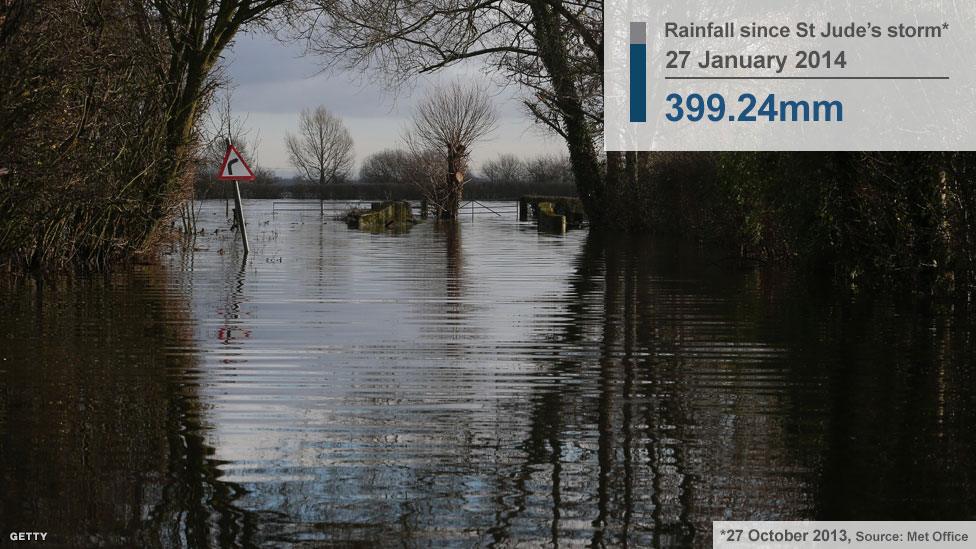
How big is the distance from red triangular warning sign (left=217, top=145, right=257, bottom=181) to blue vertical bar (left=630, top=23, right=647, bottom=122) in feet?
36.5

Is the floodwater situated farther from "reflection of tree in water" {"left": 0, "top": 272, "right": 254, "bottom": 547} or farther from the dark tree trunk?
the dark tree trunk

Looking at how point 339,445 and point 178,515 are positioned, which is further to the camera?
point 339,445

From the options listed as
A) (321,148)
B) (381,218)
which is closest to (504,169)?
(321,148)

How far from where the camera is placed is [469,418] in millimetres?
6258

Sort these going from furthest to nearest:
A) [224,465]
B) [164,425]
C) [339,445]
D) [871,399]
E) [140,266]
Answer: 1. [140,266]
2. [871,399]
3. [164,425]
4. [339,445]
5. [224,465]

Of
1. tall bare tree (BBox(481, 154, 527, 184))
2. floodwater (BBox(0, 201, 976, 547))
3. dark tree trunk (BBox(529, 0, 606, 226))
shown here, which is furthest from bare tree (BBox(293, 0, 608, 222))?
tall bare tree (BBox(481, 154, 527, 184))

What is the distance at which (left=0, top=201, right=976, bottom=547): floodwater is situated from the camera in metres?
4.44

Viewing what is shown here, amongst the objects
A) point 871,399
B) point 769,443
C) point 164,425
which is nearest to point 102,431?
point 164,425

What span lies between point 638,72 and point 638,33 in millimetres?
2520

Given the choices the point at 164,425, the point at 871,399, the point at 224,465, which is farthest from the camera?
the point at 871,399

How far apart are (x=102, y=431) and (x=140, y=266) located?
480 inches

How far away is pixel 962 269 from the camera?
476 inches

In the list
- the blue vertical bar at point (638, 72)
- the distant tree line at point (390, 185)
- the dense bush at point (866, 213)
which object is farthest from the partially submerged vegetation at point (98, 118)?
the distant tree line at point (390, 185)

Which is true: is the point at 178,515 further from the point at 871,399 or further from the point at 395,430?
the point at 871,399
